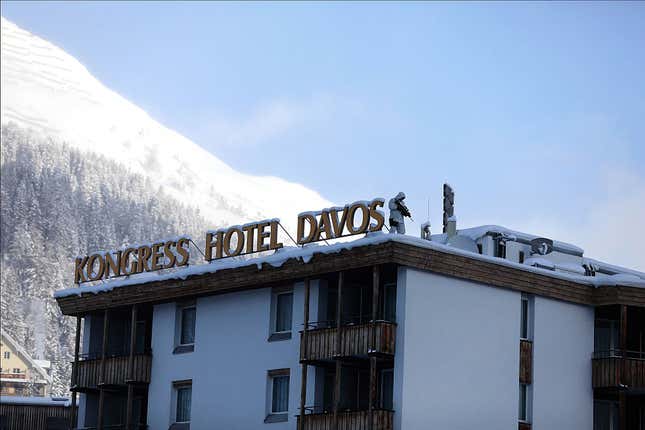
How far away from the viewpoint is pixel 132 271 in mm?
65750

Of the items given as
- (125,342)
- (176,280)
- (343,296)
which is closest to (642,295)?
(343,296)

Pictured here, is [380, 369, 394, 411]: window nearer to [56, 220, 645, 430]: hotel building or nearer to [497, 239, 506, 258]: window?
[56, 220, 645, 430]: hotel building

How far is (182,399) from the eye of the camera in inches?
2506

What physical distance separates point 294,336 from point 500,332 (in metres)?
8.46

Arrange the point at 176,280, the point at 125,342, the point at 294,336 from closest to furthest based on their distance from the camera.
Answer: the point at 294,336 < the point at 176,280 < the point at 125,342

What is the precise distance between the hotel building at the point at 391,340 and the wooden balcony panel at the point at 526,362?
69mm

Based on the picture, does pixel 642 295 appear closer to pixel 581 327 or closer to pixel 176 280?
pixel 581 327

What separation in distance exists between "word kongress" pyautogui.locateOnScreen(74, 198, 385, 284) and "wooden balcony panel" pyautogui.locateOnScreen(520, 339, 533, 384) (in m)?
8.56

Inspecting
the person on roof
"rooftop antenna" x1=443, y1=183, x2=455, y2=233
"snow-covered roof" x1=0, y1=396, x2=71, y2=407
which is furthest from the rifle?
"snow-covered roof" x1=0, y1=396, x2=71, y2=407

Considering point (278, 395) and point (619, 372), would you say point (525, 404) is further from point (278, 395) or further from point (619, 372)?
point (278, 395)

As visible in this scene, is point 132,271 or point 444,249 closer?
point 444,249

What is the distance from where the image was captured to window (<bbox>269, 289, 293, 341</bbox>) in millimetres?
59188

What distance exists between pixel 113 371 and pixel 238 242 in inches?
418

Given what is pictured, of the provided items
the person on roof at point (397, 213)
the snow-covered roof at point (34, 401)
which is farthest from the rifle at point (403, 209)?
the snow-covered roof at point (34, 401)
